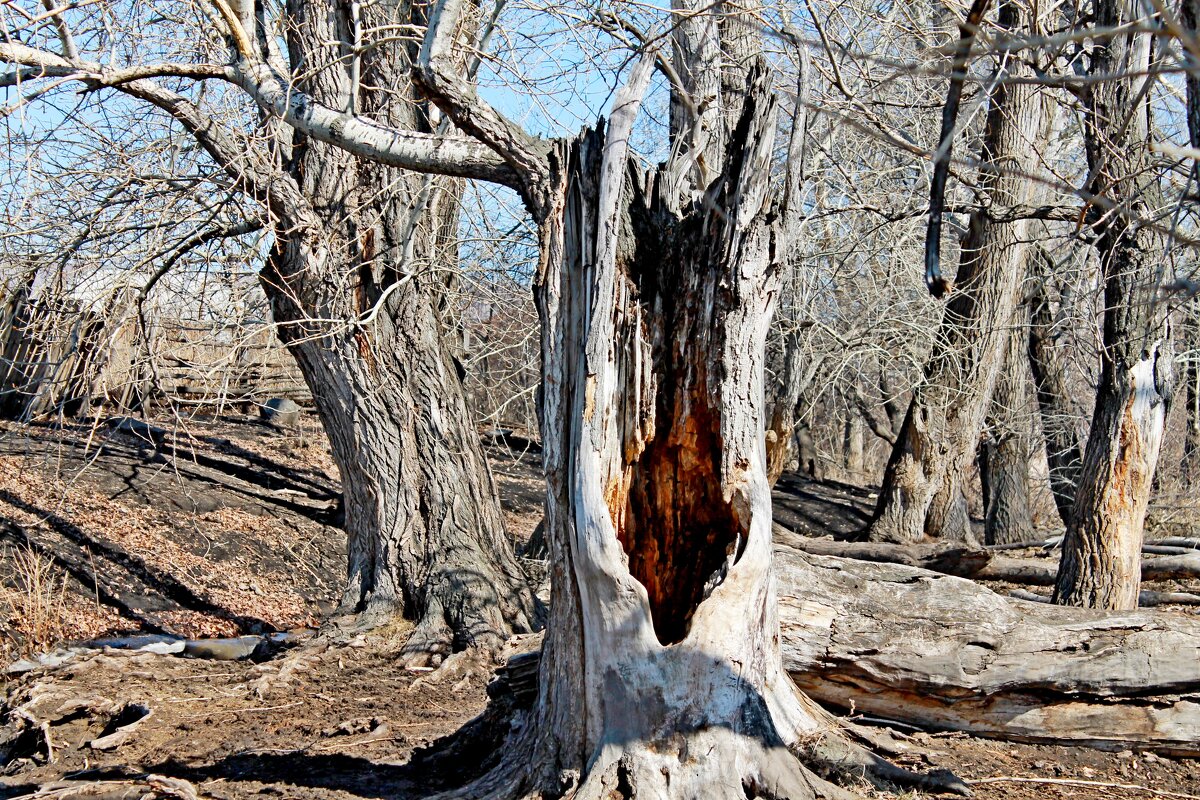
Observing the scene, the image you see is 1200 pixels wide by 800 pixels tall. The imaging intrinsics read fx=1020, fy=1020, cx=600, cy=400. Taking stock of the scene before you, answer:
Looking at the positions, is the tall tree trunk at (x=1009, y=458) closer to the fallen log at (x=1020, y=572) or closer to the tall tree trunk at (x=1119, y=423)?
the fallen log at (x=1020, y=572)

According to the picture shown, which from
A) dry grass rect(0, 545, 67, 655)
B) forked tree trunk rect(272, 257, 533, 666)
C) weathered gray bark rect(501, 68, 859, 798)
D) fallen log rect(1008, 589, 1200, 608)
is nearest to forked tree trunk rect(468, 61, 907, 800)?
weathered gray bark rect(501, 68, 859, 798)

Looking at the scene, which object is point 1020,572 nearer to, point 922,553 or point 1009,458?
point 922,553

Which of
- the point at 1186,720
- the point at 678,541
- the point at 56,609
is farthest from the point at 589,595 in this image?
the point at 56,609

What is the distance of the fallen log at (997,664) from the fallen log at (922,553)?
443cm

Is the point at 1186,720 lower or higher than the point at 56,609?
higher

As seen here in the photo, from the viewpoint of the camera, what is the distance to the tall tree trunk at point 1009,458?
13.0m

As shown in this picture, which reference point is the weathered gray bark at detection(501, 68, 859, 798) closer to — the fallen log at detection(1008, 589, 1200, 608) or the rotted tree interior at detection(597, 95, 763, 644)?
the rotted tree interior at detection(597, 95, 763, 644)

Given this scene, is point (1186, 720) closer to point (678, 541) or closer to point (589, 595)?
point (678, 541)

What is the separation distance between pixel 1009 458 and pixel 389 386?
9.37 metres

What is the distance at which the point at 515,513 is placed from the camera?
1416cm

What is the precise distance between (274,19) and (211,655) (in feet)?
16.3

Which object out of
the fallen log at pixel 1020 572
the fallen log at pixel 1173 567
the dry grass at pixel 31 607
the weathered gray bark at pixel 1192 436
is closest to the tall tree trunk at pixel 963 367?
the fallen log at pixel 1020 572

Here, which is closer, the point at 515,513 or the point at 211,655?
the point at 211,655

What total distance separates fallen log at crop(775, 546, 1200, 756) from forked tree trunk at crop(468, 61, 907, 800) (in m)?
0.74
